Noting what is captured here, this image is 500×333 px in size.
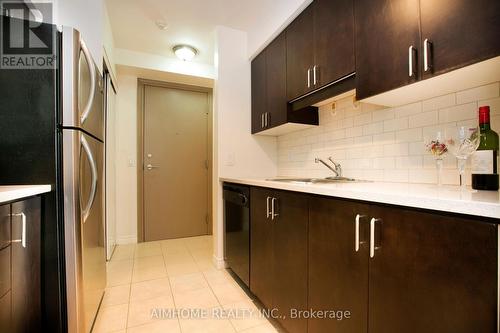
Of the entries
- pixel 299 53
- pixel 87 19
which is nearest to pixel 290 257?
pixel 299 53

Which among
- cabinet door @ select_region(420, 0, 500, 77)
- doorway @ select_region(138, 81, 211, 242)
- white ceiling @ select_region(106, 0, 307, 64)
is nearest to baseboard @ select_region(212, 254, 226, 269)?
doorway @ select_region(138, 81, 211, 242)

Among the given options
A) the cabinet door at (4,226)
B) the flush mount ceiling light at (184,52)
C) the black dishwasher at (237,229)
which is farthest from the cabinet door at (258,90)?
the cabinet door at (4,226)

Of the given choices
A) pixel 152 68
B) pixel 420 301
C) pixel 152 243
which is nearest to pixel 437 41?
pixel 420 301

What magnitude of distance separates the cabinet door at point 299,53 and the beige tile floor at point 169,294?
5.51 ft

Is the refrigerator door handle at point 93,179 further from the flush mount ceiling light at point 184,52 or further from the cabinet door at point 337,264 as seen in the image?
the flush mount ceiling light at point 184,52

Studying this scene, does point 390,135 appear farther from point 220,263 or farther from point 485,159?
point 220,263

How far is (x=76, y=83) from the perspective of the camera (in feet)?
3.97

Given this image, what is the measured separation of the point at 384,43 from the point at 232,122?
5.24ft

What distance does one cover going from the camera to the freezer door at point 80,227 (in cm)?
119

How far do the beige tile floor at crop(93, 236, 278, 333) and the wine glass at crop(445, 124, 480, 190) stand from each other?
1399 mm

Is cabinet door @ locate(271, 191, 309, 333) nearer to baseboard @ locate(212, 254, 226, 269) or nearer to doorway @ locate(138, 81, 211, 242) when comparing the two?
baseboard @ locate(212, 254, 226, 269)

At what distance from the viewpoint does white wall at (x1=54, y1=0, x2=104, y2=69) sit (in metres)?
1.72

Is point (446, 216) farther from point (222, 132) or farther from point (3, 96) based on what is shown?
point (222, 132)

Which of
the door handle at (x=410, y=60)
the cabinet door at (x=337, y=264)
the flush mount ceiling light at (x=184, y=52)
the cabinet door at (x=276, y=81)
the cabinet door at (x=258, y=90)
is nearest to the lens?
the cabinet door at (x=337, y=264)
